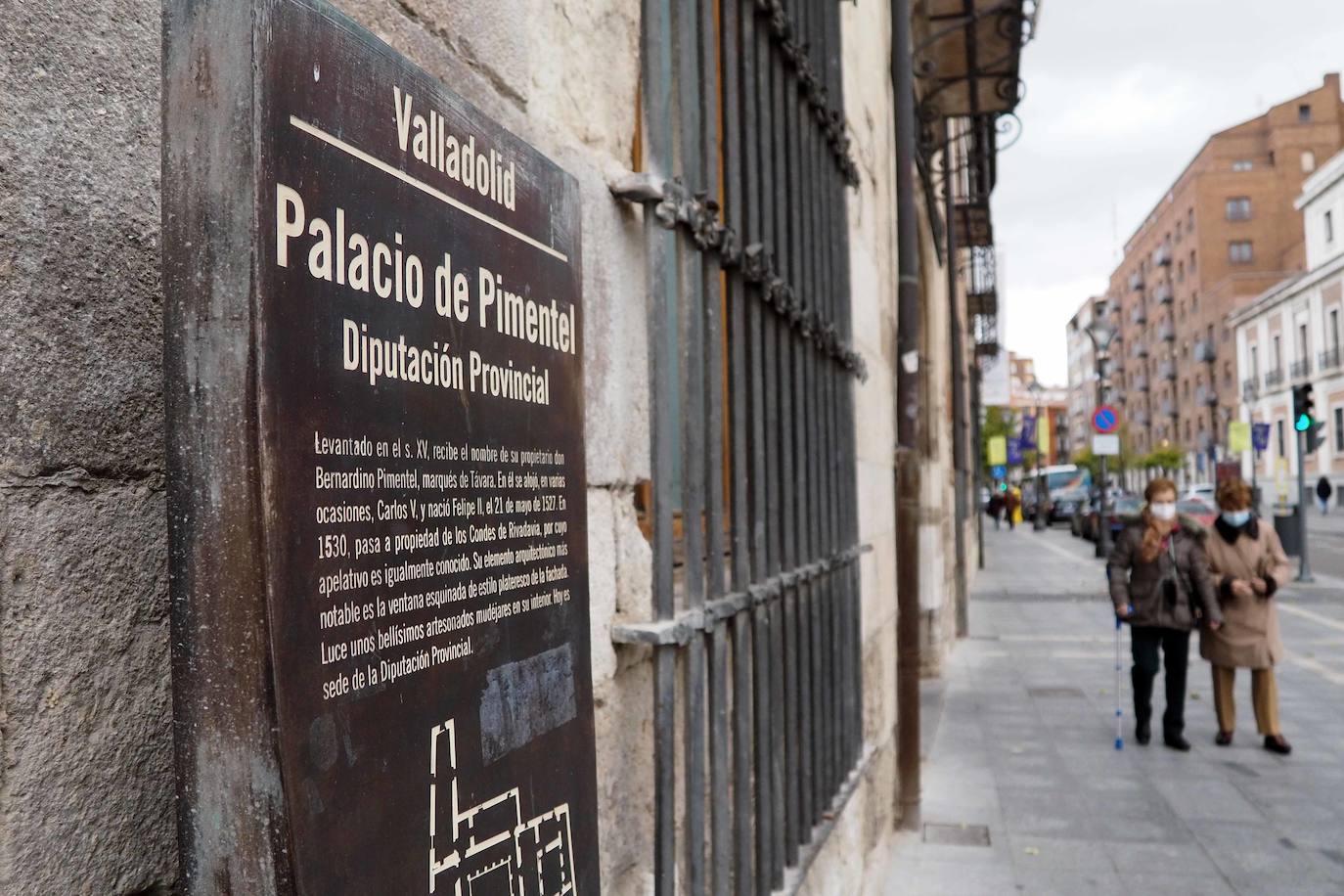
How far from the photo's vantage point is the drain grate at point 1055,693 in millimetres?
9281

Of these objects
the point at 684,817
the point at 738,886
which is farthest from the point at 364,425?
the point at 738,886

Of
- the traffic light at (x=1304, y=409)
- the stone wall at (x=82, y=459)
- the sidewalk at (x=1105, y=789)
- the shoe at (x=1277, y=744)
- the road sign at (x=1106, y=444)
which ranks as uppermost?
the traffic light at (x=1304, y=409)

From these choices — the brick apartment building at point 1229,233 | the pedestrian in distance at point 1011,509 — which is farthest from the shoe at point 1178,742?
the brick apartment building at point 1229,233

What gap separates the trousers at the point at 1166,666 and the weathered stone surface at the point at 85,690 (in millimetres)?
7461

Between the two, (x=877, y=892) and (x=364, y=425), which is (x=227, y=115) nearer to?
(x=364, y=425)

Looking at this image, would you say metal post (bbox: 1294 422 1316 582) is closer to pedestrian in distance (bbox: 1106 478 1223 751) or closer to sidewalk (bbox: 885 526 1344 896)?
sidewalk (bbox: 885 526 1344 896)

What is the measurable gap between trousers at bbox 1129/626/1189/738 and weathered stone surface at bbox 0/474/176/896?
7.46 m

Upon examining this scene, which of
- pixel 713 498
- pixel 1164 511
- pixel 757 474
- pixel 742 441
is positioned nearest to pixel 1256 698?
pixel 1164 511

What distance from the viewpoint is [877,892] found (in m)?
4.78

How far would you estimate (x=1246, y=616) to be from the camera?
288 inches

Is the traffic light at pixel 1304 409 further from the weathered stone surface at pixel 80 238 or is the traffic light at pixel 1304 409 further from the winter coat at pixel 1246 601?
the weathered stone surface at pixel 80 238

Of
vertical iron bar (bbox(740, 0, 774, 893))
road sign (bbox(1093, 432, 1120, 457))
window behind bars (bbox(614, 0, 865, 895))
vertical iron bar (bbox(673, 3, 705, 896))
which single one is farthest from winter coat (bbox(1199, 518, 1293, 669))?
road sign (bbox(1093, 432, 1120, 457))

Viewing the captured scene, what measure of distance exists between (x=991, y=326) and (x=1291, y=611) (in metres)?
12.7

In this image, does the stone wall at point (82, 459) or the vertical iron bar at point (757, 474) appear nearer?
the stone wall at point (82, 459)
